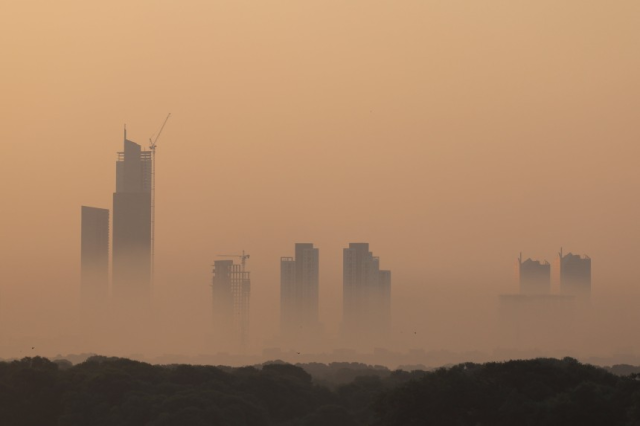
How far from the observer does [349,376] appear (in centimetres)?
18538

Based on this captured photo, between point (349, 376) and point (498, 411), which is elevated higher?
point (498, 411)

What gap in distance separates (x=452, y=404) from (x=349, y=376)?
4682 inches

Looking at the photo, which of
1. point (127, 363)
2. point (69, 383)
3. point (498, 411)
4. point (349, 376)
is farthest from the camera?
point (349, 376)

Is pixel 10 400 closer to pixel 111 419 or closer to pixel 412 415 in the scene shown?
pixel 111 419

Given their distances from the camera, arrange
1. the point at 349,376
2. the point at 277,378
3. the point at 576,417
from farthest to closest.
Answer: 1. the point at 349,376
2. the point at 277,378
3. the point at 576,417

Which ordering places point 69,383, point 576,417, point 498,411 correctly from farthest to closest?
point 69,383, point 498,411, point 576,417

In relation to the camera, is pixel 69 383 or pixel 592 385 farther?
pixel 69 383

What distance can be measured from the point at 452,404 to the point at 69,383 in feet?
152

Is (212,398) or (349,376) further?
(349,376)

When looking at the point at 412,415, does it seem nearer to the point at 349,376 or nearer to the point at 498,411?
the point at 498,411

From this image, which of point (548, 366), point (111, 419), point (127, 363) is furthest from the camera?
point (127, 363)

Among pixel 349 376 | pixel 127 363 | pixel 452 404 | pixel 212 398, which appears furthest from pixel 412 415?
pixel 349 376

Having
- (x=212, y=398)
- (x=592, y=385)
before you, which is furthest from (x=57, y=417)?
(x=592, y=385)

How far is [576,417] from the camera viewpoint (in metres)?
60.5
